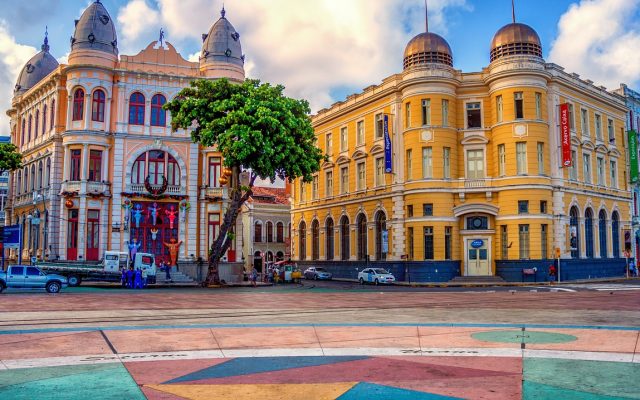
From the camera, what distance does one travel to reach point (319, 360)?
10.8m

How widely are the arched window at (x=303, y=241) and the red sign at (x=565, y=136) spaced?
28757 millimetres

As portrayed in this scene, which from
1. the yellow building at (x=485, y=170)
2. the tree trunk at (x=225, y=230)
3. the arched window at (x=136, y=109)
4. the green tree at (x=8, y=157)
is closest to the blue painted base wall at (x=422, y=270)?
the yellow building at (x=485, y=170)

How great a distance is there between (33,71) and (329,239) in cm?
3374

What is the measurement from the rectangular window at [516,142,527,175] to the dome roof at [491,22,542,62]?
7.56m

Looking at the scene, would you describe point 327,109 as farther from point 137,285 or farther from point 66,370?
point 66,370

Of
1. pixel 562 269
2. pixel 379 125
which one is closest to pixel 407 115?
pixel 379 125

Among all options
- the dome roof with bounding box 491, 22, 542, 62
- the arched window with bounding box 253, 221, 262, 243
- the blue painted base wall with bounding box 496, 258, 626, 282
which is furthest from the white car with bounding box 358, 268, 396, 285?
the arched window with bounding box 253, 221, 262, 243

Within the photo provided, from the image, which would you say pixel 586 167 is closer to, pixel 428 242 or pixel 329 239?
pixel 428 242

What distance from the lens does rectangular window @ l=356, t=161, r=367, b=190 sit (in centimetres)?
5650

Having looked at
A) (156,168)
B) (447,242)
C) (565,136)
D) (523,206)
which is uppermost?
(565,136)

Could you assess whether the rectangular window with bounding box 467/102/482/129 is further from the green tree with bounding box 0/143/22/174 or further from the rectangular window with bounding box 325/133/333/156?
the green tree with bounding box 0/143/22/174

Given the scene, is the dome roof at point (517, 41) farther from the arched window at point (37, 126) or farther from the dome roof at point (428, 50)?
the arched window at point (37, 126)

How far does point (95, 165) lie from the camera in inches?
1794

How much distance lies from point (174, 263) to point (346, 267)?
18.3 metres
